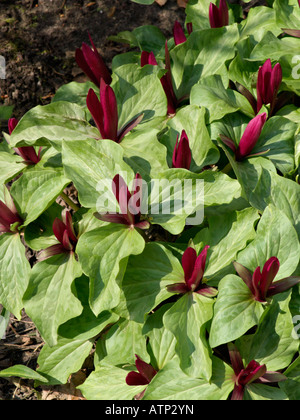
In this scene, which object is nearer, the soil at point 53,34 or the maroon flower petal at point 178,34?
the maroon flower petal at point 178,34

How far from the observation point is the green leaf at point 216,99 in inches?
72.7

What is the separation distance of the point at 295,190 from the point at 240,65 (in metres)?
0.70

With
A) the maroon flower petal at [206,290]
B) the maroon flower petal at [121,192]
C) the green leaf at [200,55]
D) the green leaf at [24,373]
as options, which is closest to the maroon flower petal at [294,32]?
the green leaf at [200,55]

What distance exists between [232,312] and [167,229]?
1.15 feet

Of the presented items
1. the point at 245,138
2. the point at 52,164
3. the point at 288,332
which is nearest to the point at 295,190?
the point at 245,138

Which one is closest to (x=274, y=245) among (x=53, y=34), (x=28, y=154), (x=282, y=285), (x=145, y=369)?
(x=282, y=285)

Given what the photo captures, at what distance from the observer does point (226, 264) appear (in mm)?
1592

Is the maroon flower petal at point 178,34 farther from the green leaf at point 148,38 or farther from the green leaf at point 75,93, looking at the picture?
the green leaf at point 75,93

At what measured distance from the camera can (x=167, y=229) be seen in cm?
158

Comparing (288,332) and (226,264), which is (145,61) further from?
(288,332)

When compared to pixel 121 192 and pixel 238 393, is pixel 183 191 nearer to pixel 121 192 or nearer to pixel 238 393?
pixel 121 192

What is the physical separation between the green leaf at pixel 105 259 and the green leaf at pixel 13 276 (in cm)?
31

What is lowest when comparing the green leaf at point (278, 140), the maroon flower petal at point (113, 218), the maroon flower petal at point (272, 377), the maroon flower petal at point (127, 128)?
the maroon flower petal at point (272, 377)

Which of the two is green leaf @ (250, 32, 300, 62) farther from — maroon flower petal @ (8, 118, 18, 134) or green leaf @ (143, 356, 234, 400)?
green leaf @ (143, 356, 234, 400)
